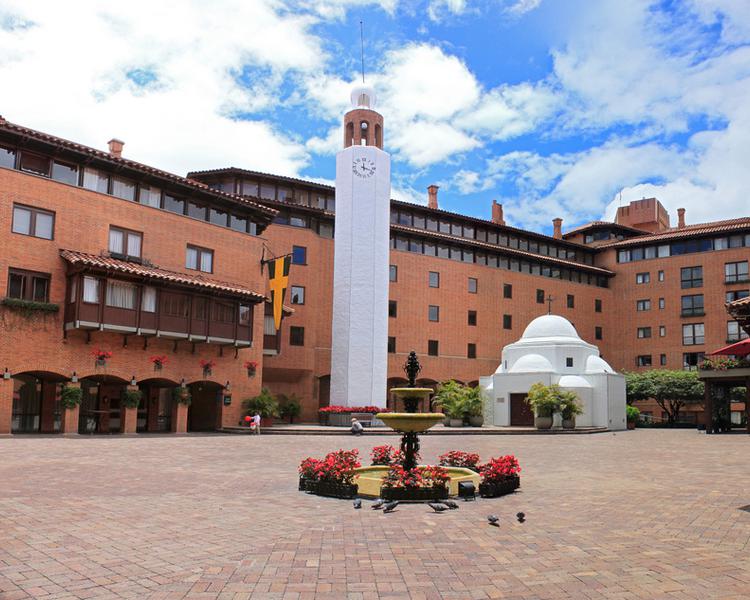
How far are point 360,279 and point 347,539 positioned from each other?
35.1 meters

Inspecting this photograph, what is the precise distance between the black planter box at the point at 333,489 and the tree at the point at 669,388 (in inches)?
1806

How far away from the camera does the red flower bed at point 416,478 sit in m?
12.0

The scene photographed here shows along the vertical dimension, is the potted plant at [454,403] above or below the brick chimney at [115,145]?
below

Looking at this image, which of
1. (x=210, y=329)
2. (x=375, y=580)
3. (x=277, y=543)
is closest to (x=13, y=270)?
(x=210, y=329)

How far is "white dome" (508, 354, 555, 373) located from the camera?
45781 mm

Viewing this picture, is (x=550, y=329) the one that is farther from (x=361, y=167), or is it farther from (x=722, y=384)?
(x=361, y=167)

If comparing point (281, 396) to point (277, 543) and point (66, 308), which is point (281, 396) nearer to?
point (66, 308)

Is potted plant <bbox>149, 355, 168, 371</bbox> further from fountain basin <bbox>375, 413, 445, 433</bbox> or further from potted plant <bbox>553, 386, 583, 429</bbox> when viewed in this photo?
potted plant <bbox>553, 386, 583, 429</bbox>

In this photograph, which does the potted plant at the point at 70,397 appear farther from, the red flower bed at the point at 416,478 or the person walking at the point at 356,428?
the red flower bed at the point at 416,478

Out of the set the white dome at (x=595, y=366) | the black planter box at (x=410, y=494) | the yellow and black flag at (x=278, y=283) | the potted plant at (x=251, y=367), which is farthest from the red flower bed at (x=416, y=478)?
the white dome at (x=595, y=366)

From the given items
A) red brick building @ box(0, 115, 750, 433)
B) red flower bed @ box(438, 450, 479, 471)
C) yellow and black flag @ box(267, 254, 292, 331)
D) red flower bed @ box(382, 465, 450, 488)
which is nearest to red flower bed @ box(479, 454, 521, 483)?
red flower bed @ box(382, 465, 450, 488)

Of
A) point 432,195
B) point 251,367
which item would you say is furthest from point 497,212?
point 251,367

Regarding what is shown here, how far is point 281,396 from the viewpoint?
4400cm

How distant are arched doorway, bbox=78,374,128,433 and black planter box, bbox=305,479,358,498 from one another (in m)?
20.4
